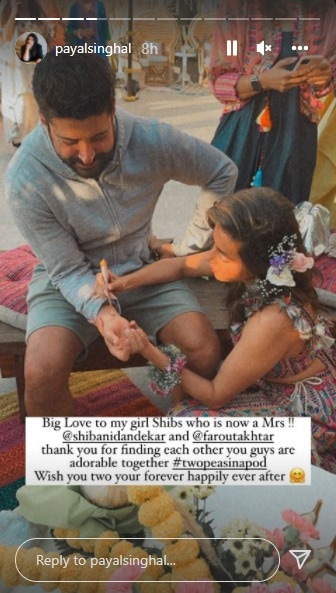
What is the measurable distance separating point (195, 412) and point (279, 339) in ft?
0.59

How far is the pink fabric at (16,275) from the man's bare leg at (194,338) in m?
0.23

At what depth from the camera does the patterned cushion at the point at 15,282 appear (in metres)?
1.27

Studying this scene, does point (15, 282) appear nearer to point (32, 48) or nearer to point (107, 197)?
point (107, 197)

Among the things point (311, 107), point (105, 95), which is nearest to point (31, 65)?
point (105, 95)

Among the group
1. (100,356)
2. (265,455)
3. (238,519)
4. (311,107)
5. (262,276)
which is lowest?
(238,519)

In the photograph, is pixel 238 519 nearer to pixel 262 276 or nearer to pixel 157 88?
pixel 262 276

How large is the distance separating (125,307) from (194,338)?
0.12 meters

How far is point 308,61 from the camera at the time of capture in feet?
3.88

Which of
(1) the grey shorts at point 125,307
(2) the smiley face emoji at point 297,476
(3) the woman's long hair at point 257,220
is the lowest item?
(2) the smiley face emoji at point 297,476

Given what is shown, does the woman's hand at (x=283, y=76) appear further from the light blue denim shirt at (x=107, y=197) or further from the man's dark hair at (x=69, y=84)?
the man's dark hair at (x=69, y=84)

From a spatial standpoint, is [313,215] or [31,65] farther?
[313,215]

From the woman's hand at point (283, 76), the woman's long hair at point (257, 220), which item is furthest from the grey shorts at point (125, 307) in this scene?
the woman's hand at point (283, 76)

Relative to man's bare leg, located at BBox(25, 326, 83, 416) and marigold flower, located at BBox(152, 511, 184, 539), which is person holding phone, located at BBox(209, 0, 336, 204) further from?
marigold flower, located at BBox(152, 511, 184, 539)

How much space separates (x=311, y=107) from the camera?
1.21 metres
